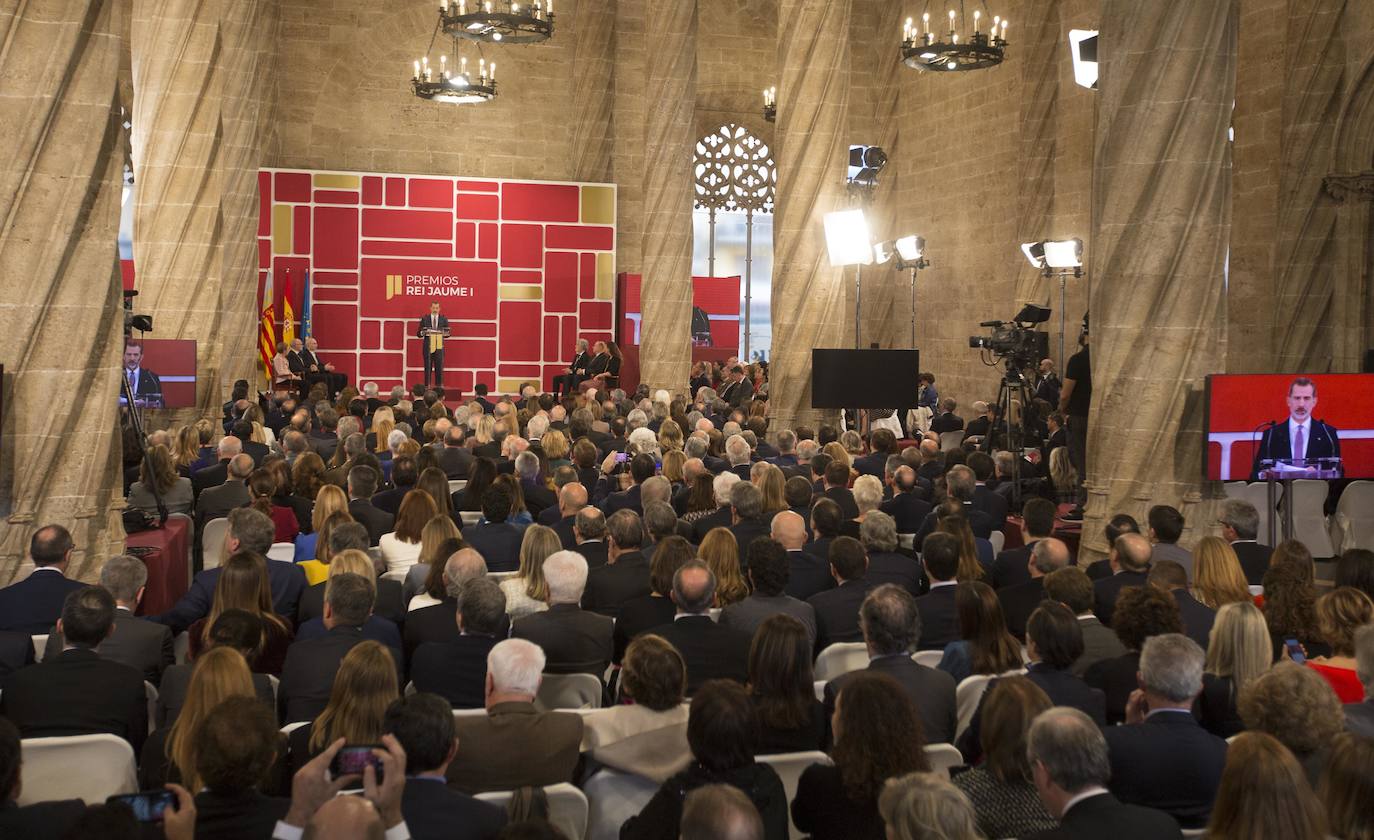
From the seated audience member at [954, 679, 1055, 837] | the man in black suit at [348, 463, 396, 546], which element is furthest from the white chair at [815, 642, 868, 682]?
the man in black suit at [348, 463, 396, 546]

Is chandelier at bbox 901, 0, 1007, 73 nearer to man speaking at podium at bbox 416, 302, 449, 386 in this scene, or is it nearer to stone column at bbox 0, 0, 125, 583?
man speaking at podium at bbox 416, 302, 449, 386

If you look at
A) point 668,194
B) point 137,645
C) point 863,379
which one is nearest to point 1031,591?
point 137,645

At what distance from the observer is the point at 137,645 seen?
5.48 metres

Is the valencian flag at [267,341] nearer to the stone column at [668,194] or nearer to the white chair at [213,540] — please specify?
the stone column at [668,194]

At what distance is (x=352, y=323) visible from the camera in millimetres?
23625

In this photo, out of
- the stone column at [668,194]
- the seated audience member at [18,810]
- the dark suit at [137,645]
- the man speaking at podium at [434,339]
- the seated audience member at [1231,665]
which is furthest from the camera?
the man speaking at podium at [434,339]

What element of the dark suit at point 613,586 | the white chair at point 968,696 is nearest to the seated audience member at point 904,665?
the white chair at point 968,696

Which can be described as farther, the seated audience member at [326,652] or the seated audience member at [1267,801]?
the seated audience member at [326,652]

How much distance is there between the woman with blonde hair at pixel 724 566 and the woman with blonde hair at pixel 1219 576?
83.0 inches

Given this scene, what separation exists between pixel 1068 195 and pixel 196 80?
38.6 ft

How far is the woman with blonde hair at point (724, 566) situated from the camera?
6.37 meters

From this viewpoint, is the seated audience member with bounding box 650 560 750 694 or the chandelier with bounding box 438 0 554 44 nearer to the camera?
the seated audience member with bounding box 650 560 750 694

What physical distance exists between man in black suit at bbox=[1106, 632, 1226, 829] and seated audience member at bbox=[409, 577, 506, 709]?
2.32 meters

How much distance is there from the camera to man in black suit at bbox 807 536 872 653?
6137 mm
